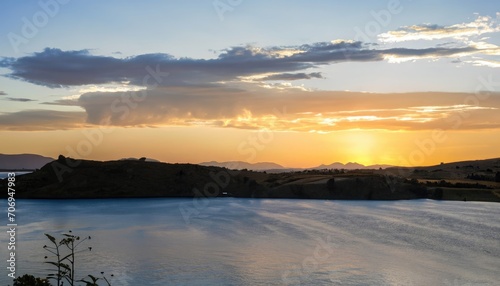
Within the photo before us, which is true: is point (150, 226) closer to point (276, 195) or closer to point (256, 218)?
point (256, 218)

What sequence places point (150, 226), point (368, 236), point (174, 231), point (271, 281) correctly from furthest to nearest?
point (150, 226)
point (174, 231)
point (368, 236)
point (271, 281)

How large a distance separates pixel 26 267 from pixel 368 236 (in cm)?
3085

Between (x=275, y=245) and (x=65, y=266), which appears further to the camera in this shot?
(x=275, y=245)

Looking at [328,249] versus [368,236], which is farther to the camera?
[368,236]

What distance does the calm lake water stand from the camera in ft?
104

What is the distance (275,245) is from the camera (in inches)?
1711

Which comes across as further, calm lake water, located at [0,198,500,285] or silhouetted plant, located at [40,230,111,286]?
calm lake water, located at [0,198,500,285]

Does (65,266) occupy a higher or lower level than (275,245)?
higher

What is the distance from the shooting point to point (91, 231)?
52406 mm

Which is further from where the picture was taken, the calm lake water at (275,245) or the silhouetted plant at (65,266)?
the calm lake water at (275,245)

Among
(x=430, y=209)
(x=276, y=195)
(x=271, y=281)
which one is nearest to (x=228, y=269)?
(x=271, y=281)

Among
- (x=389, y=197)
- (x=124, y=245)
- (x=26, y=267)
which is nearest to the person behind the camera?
(x=26, y=267)

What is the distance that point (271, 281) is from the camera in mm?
30234

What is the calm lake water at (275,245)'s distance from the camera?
31.8 m
